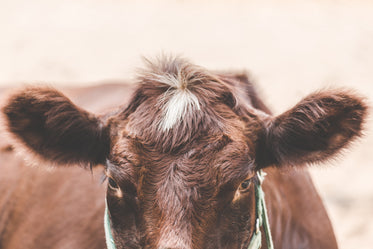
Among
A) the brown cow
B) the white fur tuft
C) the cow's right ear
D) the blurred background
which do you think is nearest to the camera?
the brown cow

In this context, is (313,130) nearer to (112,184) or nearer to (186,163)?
(186,163)

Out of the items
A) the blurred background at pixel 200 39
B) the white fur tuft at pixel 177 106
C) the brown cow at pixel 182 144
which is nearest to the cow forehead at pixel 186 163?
the brown cow at pixel 182 144

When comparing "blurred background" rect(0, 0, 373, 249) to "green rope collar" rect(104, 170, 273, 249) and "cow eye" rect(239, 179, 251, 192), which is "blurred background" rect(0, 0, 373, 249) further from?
"cow eye" rect(239, 179, 251, 192)

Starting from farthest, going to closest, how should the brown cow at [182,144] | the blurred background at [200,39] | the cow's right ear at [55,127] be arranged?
1. the blurred background at [200,39]
2. the cow's right ear at [55,127]
3. the brown cow at [182,144]

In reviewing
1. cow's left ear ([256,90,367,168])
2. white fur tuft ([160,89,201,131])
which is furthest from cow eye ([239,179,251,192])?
white fur tuft ([160,89,201,131])

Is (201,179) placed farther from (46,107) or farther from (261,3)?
(261,3)

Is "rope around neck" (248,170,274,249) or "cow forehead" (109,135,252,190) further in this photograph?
"rope around neck" (248,170,274,249)

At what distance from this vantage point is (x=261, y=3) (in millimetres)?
14969

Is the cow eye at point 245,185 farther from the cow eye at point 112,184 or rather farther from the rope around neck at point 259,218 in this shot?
the cow eye at point 112,184

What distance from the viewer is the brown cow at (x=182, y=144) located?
7.53 ft

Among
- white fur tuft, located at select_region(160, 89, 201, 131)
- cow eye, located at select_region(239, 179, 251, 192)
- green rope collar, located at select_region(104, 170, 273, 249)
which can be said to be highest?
white fur tuft, located at select_region(160, 89, 201, 131)

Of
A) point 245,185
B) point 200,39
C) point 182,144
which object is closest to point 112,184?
point 182,144

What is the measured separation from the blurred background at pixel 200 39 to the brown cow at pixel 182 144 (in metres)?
6.57

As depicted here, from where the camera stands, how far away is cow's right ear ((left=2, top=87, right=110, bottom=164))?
2621 mm
